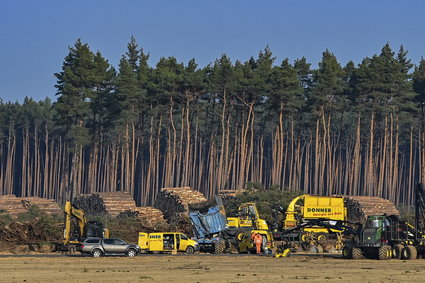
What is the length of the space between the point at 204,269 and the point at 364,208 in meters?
40.5

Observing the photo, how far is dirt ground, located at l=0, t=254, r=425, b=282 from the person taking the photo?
35.1m

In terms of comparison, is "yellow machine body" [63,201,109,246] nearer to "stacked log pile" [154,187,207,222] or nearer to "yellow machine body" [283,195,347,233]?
"yellow machine body" [283,195,347,233]

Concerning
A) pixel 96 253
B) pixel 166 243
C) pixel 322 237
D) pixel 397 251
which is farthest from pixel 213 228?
pixel 397 251

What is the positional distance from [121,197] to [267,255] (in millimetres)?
30880

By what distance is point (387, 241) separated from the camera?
49.7 meters

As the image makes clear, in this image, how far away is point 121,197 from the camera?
82125 millimetres

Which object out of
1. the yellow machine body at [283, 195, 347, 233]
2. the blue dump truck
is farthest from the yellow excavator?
the yellow machine body at [283, 195, 347, 233]

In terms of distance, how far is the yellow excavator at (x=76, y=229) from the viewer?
178 ft

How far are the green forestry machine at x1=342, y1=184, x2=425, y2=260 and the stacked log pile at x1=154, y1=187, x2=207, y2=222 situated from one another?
29.6m

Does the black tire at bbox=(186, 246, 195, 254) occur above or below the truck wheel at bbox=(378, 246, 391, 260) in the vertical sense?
below

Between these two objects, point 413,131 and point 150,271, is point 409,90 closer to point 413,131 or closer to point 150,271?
point 413,131

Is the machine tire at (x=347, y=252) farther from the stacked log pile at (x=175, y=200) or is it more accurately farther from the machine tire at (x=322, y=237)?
the stacked log pile at (x=175, y=200)

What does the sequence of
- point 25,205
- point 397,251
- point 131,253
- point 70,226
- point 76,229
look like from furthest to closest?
1. point 25,205
2. point 70,226
3. point 76,229
4. point 131,253
5. point 397,251

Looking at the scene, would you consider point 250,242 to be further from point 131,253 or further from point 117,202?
point 117,202
